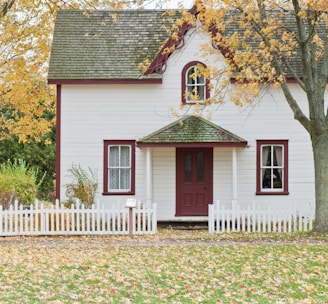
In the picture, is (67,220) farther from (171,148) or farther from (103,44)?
(103,44)

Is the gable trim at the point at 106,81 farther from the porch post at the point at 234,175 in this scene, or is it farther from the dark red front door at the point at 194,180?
the porch post at the point at 234,175

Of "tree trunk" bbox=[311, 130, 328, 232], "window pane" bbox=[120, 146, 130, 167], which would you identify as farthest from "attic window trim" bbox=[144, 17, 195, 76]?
"tree trunk" bbox=[311, 130, 328, 232]

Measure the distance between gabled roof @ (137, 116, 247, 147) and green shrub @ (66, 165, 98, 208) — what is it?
2200mm

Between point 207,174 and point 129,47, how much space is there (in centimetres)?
547

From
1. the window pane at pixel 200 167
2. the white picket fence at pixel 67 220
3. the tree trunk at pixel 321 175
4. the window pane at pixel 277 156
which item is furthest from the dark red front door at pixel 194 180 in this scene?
the tree trunk at pixel 321 175

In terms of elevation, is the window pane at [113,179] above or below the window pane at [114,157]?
below

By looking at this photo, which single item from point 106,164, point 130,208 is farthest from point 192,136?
point 130,208

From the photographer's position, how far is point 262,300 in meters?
10.3

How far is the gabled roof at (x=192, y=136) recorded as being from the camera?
22547 millimetres

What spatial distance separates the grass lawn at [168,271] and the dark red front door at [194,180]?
A: 578 centimetres

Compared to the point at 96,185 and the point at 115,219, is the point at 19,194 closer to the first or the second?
the point at 96,185

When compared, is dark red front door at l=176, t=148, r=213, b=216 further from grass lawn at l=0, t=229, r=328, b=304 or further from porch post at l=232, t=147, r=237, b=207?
grass lawn at l=0, t=229, r=328, b=304

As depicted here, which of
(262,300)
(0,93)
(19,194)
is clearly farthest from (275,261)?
(0,93)

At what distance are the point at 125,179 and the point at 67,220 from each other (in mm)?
4567
